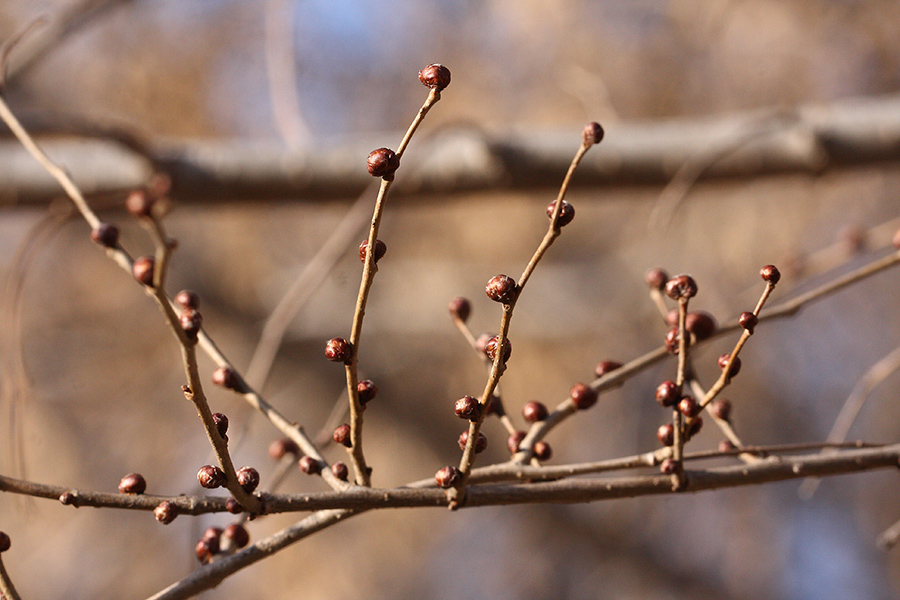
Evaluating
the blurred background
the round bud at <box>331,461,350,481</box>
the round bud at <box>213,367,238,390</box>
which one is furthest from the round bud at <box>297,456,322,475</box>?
the blurred background

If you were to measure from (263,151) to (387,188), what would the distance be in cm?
148

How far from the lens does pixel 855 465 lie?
0.71m

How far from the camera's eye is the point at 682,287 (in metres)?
0.65

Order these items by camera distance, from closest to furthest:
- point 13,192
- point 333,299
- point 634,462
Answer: point 634,462, point 13,192, point 333,299

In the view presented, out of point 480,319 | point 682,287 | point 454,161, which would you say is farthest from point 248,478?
point 480,319

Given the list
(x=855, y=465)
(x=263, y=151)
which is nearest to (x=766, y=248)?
(x=263, y=151)

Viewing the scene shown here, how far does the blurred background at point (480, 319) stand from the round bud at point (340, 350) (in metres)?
3.40

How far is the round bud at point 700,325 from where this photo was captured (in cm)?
A: 74

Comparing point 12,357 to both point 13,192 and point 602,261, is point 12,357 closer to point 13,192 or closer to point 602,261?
point 13,192

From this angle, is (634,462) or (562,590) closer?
(634,462)

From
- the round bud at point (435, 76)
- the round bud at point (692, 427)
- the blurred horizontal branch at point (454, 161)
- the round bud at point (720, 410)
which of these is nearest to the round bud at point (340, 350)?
the round bud at point (435, 76)

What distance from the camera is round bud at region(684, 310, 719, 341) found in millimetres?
739

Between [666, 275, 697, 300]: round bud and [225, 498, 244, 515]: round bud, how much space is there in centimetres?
35

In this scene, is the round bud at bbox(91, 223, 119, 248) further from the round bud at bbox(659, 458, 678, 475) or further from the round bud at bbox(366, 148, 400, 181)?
the round bud at bbox(659, 458, 678, 475)
